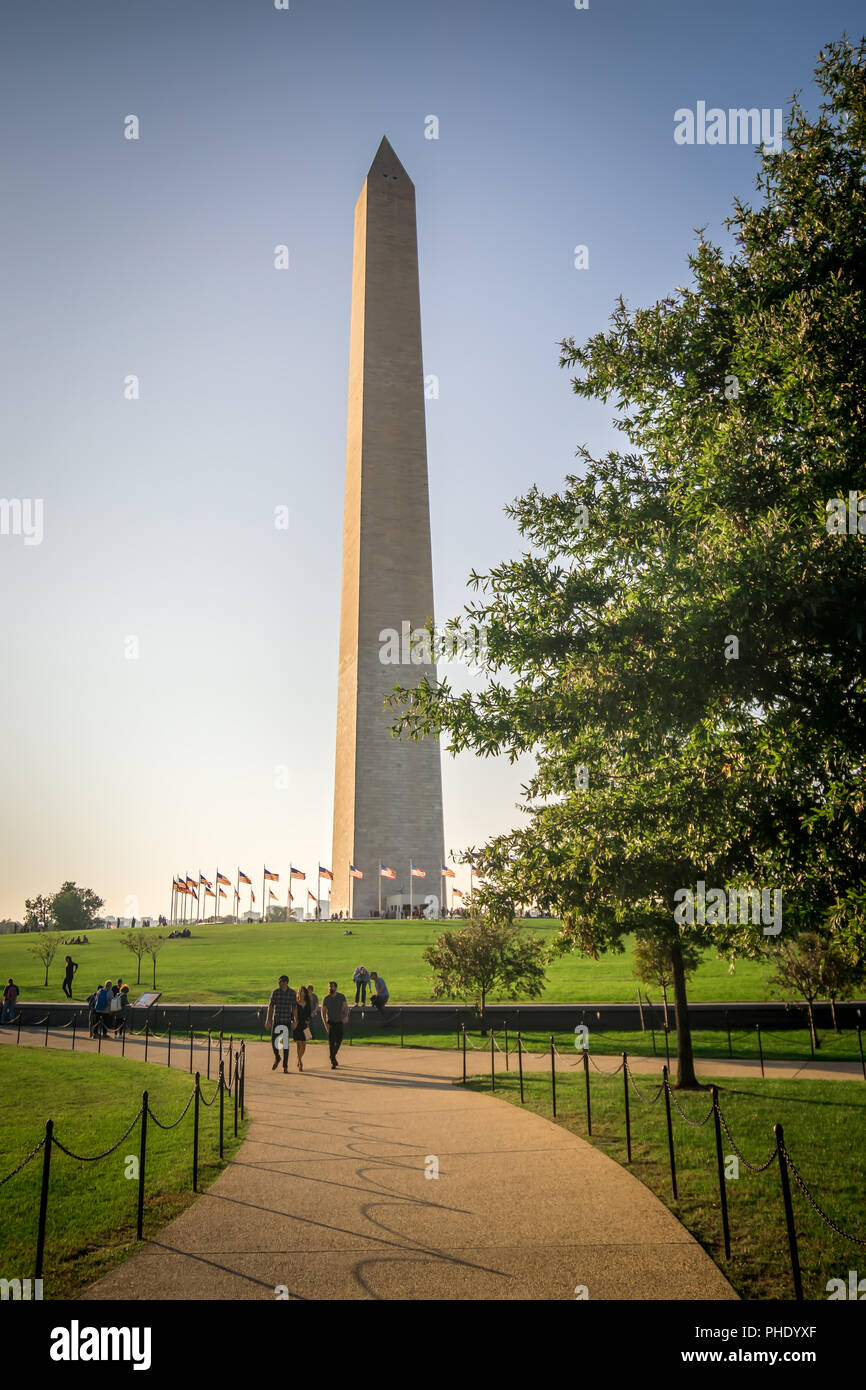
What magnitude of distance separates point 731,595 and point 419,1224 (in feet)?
19.8

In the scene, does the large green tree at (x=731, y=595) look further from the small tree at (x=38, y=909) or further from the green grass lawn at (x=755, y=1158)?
the small tree at (x=38, y=909)

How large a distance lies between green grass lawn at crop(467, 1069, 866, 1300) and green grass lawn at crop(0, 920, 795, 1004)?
1572 cm

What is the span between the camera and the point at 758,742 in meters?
8.52

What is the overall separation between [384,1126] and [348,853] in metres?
47.6

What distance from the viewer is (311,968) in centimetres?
4100

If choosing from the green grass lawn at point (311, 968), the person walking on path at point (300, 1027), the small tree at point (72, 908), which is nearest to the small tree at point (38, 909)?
the small tree at point (72, 908)

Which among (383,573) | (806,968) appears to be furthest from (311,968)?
(383,573)

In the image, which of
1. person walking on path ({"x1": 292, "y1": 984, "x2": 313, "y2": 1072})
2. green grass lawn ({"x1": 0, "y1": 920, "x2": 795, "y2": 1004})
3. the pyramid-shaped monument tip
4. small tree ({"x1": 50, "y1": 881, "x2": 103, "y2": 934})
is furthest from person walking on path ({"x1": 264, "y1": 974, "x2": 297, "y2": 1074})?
small tree ({"x1": 50, "y1": 881, "x2": 103, "y2": 934})

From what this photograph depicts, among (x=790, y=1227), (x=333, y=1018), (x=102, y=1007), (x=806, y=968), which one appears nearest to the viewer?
(x=790, y=1227)

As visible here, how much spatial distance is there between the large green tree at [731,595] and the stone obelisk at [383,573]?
45.6 metres

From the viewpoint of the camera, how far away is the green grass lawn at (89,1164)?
24.3 ft

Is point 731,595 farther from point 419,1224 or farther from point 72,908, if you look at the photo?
point 72,908

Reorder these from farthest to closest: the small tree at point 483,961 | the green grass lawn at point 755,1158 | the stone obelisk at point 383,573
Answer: the stone obelisk at point 383,573 → the small tree at point 483,961 → the green grass lawn at point 755,1158

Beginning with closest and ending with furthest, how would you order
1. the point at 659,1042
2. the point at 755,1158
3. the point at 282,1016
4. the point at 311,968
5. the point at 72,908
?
the point at 755,1158 < the point at 282,1016 < the point at 659,1042 < the point at 311,968 < the point at 72,908
